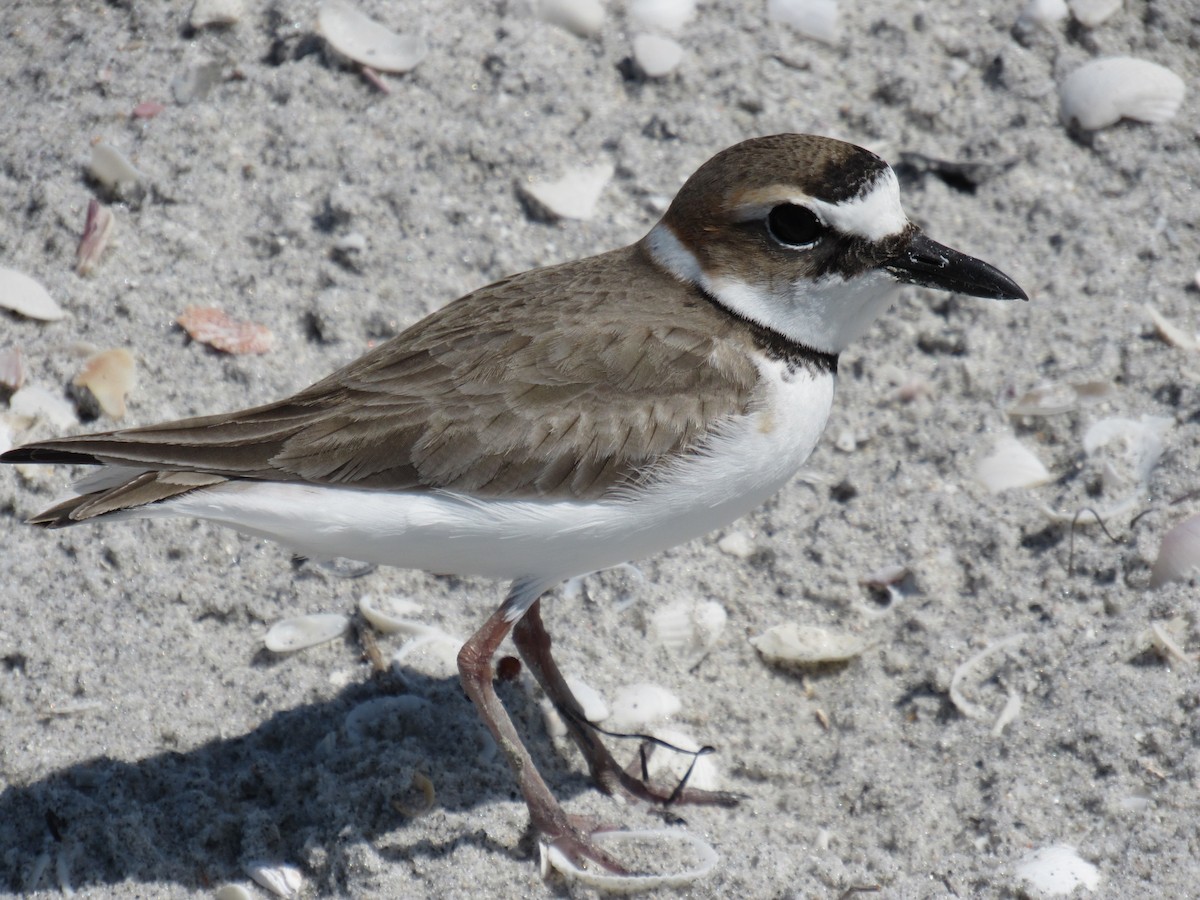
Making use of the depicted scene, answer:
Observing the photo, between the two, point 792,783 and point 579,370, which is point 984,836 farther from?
point 579,370

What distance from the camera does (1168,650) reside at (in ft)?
13.4

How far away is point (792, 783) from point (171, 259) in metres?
3.07

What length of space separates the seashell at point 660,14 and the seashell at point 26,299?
2802 millimetres

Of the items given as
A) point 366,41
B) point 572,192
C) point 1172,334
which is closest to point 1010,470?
point 1172,334

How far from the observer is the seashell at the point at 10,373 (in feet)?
15.9

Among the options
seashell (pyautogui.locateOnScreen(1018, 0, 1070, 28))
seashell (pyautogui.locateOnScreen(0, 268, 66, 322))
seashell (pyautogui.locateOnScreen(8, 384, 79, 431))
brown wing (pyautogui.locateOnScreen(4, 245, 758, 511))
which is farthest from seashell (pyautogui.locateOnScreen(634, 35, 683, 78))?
seashell (pyautogui.locateOnScreen(8, 384, 79, 431))

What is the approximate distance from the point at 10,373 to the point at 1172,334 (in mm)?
4274

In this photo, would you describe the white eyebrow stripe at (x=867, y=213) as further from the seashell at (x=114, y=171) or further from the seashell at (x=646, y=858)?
the seashell at (x=114, y=171)

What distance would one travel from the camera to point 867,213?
12.3 ft

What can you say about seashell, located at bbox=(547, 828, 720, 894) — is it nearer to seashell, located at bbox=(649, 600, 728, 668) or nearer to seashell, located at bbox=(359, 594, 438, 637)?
seashell, located at bbox=(649, 600, 728, 668)

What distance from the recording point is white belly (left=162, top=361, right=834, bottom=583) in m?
3.66

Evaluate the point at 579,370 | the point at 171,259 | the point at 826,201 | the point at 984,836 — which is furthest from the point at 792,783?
Answer: the point at 171,259

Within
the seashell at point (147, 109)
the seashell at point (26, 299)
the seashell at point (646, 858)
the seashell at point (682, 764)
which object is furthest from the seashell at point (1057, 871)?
the seashell at point (147, 109)

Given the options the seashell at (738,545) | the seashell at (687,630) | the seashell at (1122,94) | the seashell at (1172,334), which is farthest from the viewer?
the seashell at (1122,94)
